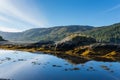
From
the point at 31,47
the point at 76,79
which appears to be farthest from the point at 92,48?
the point at 76,79

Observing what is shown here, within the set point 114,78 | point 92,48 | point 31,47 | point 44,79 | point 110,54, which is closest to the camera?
point 44,79

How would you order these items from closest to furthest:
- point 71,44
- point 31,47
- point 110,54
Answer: point 110,54, point 71,44, point 31,47

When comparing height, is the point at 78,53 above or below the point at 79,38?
below

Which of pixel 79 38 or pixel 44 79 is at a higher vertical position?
pixel 79 38

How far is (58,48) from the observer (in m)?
128

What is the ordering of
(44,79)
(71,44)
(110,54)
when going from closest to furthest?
(44,79) < (110,54) < (71,44)

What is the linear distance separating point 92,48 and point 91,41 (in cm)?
2107

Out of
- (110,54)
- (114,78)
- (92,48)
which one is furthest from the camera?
(92,48)

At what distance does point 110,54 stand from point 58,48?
3739 cm

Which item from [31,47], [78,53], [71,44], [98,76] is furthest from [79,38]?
[98,76]

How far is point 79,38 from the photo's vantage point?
413 feet

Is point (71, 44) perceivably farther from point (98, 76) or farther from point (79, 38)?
point (98, 76)

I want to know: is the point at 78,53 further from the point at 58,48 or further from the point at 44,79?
the point at 44,79

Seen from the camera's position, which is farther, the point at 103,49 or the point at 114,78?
the point at 103,49
